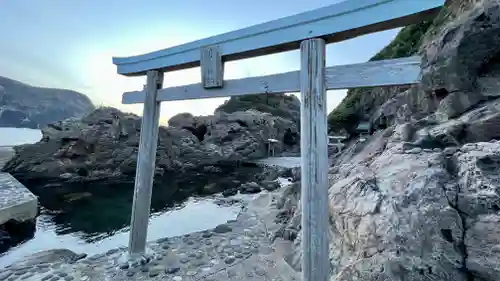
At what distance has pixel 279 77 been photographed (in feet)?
9.82

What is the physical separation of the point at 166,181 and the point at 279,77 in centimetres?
1532

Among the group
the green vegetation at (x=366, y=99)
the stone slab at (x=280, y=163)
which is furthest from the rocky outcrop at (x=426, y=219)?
the stone slab at (x=280, y=163)

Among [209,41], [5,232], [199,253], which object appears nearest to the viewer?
[209,41]

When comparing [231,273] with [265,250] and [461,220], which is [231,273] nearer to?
[265,250]

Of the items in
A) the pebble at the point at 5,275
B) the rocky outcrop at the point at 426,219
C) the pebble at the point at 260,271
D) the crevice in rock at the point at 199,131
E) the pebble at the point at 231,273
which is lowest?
the pebble at the point at 5,275

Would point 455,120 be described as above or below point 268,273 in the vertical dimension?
above

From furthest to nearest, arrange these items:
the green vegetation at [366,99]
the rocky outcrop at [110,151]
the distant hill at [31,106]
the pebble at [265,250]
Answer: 1. the distant hill at [31,106]
2. the rocky outcrop at [110,151]
3. the green vegetation at [366,99]
4. the pebble at [265,250]

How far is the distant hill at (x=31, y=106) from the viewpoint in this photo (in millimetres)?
69125

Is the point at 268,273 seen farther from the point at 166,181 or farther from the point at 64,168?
the point at 64,168

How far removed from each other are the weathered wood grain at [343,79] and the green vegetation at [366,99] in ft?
46.1

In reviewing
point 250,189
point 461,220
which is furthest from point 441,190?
point 250,189

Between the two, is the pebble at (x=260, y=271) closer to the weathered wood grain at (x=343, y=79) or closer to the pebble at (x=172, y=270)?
the pebble at (x=172, y=270)

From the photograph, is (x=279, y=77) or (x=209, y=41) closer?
(x=279, y=77)

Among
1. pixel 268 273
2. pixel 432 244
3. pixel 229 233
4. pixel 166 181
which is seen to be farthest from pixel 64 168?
pixel 432 244
